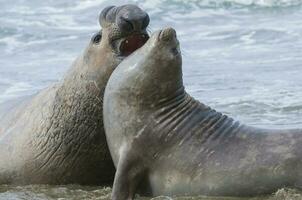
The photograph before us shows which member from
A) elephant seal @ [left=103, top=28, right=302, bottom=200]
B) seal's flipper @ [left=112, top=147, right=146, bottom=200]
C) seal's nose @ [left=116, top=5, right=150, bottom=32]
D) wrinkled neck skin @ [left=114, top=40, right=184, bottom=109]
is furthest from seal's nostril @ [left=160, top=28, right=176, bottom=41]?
seal's flipper @ [left=112, top=147, right=146, bottom=200]

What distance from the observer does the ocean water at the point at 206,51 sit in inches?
409

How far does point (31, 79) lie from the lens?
13.6 metres

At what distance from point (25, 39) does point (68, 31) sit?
1.04m

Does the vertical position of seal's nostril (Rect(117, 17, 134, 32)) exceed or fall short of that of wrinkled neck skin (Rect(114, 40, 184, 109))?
it exceeds it

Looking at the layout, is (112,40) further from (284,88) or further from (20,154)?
(284,88)

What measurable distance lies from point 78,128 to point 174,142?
1.09m

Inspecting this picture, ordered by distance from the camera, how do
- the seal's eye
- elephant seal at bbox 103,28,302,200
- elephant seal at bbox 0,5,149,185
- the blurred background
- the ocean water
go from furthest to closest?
the blurred background → the ocean water → the seal's eye → elephant seal at bbox 0,5,149,185 → elephant seal at bbox 103,28,302,200

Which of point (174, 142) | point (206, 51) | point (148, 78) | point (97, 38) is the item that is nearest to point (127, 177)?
point (174, 142)

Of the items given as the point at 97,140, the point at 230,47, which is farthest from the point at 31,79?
the point at 97,140

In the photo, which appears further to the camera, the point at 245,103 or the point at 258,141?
the point at 245,103

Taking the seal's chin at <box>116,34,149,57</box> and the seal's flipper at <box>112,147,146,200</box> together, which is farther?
the seal's chin at <box>116,34,149,57</box>

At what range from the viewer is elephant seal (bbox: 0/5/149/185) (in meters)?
7.73

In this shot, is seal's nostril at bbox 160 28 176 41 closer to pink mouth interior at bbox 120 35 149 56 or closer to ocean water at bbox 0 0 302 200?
pink mouth interior at bbox 120 35 149 56

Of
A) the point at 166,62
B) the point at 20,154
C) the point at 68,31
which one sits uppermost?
the point at 166,62
